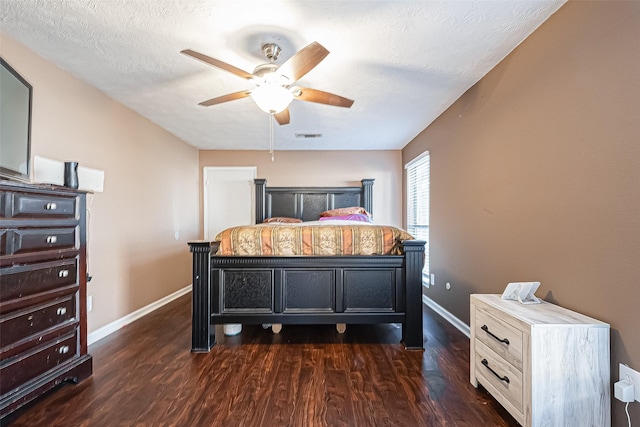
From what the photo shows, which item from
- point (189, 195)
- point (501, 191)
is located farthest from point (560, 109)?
point (189, 195)

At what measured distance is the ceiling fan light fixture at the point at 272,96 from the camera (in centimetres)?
191

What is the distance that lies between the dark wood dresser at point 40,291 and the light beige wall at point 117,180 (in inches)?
27.9

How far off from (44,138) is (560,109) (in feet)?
11.6

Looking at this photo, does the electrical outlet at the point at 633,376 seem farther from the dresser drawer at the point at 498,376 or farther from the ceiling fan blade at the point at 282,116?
the ceiling fan blade at the point at 282,116

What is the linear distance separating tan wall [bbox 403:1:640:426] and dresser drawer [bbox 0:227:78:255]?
3.03 m

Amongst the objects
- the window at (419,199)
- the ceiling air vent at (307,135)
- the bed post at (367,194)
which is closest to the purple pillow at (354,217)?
the bed post at (367,194)

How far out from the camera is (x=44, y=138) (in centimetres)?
211

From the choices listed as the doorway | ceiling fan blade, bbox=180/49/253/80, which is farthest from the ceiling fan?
the doorway

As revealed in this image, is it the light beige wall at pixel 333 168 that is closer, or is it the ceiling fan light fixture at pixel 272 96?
the ceiling fan light fixture at pixel 272 96

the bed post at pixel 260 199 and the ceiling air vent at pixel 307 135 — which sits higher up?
the ceiling air vent at pixel 307 135

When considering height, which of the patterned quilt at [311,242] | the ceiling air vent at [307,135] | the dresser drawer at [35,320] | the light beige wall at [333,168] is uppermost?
the ceiling air vent at [307,135]

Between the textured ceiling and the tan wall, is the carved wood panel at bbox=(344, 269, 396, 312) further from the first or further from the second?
the textured ceiling

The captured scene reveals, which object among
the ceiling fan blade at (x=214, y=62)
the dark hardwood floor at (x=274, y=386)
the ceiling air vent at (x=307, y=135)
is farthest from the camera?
the ceiling air vent at (x=307, y=135)

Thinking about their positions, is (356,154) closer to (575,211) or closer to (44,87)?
(575,211)
